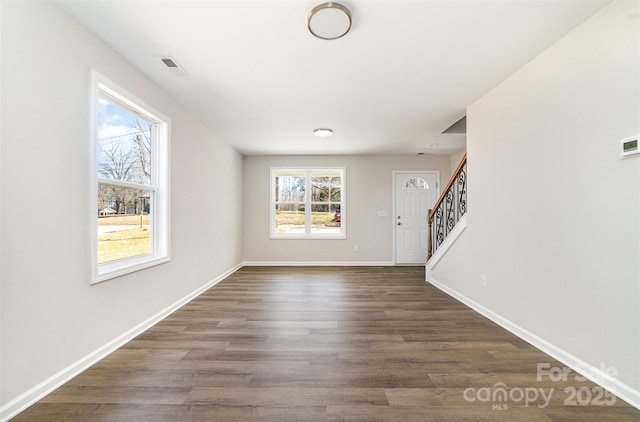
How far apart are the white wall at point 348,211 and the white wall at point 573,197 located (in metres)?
3.07

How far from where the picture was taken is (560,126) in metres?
2.01

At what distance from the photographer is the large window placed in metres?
Answer: 5.96

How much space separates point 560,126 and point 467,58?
2.95 feet

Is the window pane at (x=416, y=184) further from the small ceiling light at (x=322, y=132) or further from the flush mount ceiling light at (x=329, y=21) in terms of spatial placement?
the flush mount ceiling light at (x=329, y=21)

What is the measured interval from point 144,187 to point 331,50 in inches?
85.4

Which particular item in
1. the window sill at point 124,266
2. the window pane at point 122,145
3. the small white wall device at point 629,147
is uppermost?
the window pane at point 122,145

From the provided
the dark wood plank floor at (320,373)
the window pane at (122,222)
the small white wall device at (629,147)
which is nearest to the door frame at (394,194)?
the dark wood plank floor at (320,373)

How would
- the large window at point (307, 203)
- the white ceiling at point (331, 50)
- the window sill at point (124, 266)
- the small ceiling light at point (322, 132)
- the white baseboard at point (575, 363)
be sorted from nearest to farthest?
the white baseboard at point (575, 363) < the white ceiling at point (331, 50) < the window sill at point (124, 266) < the small ceiling light at point (322, 132) < the large window at point (307, 203)

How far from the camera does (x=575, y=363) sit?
1875 mm

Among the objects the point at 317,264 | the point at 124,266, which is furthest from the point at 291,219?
the point at 124,266

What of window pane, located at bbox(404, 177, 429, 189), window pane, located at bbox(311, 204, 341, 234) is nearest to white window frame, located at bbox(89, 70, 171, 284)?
window pane, located at bbox(311, 204, 341, 234)

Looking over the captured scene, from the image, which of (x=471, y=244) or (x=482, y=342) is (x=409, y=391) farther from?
(x=471, y=244)

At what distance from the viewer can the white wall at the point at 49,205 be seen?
4.72 feet

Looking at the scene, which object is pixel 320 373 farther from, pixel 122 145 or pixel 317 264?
pixel 317 264
